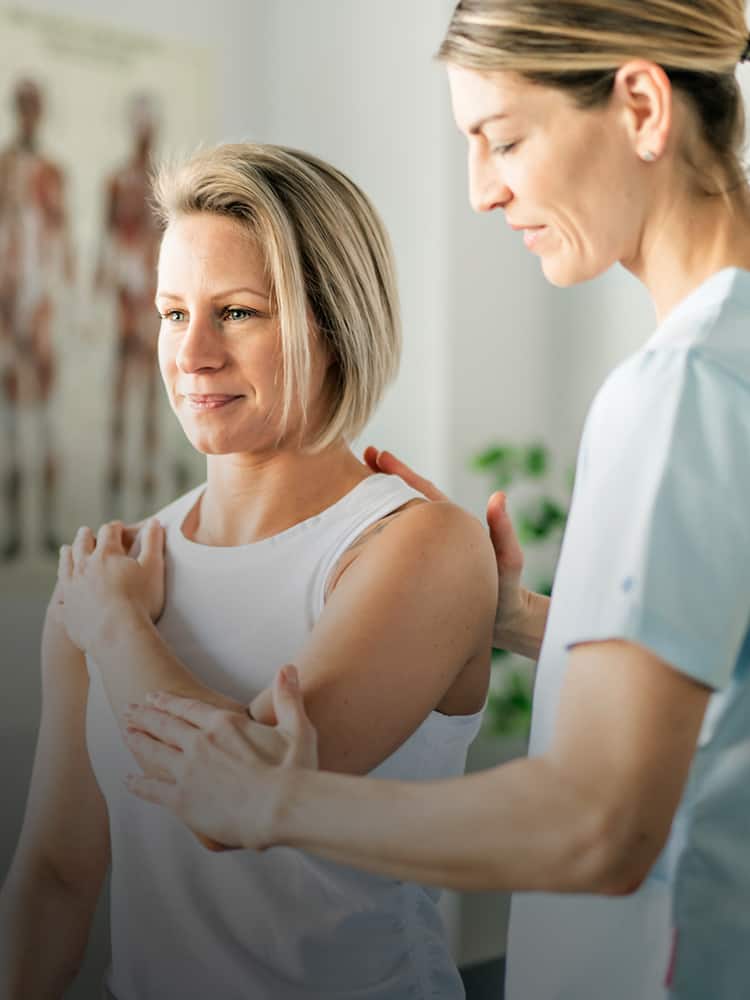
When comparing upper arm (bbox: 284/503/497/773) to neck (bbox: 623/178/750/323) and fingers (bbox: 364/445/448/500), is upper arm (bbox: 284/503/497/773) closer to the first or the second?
fingers (bbox: 364/445/448/500)

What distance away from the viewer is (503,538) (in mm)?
1219

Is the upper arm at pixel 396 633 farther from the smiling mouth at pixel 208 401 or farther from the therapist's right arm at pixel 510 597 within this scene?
the smiling mouth at pixel 208 401

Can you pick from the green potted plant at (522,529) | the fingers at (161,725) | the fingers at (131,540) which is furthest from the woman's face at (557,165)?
the green potted plant at (522,529)

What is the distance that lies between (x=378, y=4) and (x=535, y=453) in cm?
126

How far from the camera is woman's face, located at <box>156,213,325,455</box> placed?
3.68 feet

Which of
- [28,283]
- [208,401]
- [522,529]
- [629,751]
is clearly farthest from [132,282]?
[629,751]

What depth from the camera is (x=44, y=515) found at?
2.69 meters

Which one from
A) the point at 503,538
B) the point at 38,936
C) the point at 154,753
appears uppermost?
the point at 503,538

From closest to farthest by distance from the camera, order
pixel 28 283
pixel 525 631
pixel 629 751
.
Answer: pixel 629 751
pixel 525 631
pixel 28 283

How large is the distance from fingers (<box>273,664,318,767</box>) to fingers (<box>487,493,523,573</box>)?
0.35 meters

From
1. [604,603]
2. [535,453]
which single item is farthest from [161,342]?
[535,453]

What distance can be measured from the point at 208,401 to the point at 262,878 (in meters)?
0.48

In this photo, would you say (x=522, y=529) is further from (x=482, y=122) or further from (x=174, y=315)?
(x=482, y=122)

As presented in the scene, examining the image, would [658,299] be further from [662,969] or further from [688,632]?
[662,969]
